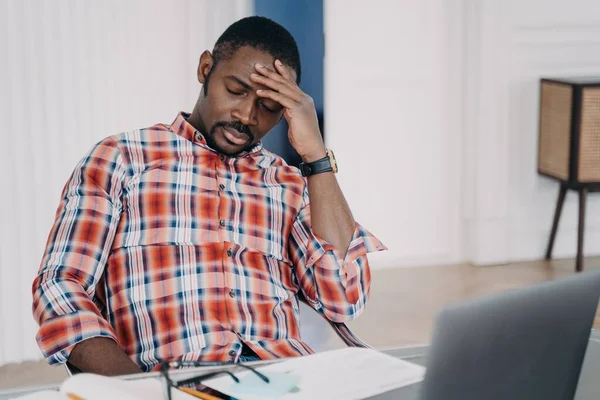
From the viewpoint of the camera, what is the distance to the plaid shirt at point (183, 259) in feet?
5.17

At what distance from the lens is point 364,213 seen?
4332 mm

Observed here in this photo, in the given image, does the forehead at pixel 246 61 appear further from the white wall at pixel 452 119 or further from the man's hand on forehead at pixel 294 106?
the white wall at pixel 452 119

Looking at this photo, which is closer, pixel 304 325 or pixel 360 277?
pixel 360 277

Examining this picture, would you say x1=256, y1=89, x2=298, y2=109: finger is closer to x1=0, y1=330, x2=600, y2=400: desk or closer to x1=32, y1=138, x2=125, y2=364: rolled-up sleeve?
x1=32, y1=138, x2=125, y2=364: rolled-up sleeve

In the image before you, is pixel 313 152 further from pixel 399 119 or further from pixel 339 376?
pixel 399 119

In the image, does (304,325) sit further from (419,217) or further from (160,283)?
(419,217)

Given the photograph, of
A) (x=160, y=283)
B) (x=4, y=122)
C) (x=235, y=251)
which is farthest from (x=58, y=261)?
(x=4, y=122)

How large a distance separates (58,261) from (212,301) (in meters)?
0.28

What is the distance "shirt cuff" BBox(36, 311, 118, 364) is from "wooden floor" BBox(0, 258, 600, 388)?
1.54 metres

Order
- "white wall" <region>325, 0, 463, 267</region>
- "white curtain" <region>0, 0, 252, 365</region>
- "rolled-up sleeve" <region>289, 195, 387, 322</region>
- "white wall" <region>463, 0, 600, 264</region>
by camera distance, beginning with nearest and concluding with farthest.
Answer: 1. "rolled-up sleeve" <region>289, 195, 387, 322</region>
2. "white curtain" <region>0, 0, 252, 365</region>
3. "white wall" <region>325, 0, 463, 267</region>
4. "white wall" <region>463, 0, 600, 264</region>

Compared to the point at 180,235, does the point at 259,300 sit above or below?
below

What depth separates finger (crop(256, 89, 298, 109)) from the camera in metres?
1.72

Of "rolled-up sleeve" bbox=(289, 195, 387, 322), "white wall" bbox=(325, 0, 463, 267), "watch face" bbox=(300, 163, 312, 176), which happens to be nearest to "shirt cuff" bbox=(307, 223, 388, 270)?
"rolled-up sleeve" bbox=(289, 195, 387, 322)

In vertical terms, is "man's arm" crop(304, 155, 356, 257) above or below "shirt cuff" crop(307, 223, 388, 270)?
above
